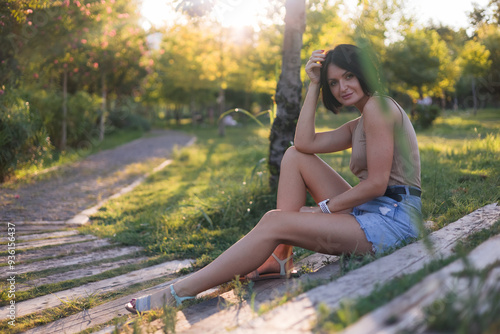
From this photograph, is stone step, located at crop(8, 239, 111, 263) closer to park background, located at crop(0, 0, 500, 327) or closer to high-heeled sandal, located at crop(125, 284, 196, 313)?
park background, located at crop(0, 0, 500, 327)

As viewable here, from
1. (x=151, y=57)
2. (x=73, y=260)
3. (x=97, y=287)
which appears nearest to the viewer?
(x=97, y=287)

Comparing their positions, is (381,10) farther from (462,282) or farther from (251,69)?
(462,282)

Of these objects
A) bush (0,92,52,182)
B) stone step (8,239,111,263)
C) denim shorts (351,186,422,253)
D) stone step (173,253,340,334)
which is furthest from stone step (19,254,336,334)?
bush (0,92,52,182)

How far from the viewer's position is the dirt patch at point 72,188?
537 cm

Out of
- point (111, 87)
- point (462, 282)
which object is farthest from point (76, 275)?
point (111, 87)

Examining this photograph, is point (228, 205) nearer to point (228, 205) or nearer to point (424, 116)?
point (228, 205)

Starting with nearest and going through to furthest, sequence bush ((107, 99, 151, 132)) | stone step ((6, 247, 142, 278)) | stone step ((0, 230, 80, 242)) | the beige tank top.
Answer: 1. the beige tank top
2. stone step ((6, 247, 142, 278))
3. stone step ((0, 230, 80, 242))
4. bush ((107, 99, 151, 132))

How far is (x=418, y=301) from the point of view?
1.39 meters

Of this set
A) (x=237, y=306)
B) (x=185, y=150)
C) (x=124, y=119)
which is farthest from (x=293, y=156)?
(x=124, y=119)

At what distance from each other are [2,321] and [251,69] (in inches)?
827

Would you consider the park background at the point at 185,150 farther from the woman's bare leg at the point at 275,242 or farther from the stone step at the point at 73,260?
the woman's bare leg at the point at 275,242

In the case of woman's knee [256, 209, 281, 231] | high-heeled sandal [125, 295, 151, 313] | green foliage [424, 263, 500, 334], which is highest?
green foliage [424, 263, 500, 334]

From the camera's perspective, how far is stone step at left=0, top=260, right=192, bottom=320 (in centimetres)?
287

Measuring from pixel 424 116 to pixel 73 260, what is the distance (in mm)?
14738
